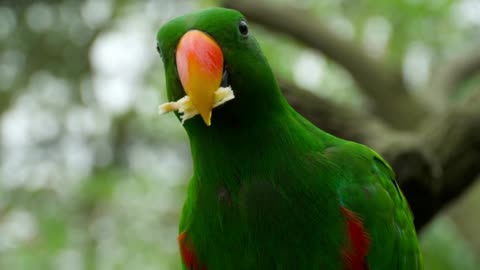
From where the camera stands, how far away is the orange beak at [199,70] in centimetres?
120

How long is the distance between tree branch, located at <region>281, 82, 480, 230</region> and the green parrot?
32.4 inches

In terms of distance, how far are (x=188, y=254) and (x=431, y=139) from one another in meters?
1.42

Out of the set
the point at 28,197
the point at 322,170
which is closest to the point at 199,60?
the point at 322,170

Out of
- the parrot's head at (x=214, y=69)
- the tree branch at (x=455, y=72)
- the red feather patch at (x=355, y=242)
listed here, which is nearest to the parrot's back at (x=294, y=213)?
the red feather patch at (x=355, y=242)

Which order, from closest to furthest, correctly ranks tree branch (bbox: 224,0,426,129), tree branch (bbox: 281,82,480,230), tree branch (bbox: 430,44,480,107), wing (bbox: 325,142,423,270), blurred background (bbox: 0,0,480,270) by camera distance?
wing (bbox: 325,142,423,270)
tree branch (bbox: 281,82,480,230)
tree branch (bbox: 224,0,426,129)
tree branch (bbox: 430,44,480,107)
blurred background (bbox: 0,0,480,270)

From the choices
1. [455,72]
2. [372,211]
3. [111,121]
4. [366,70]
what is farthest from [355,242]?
[111,121]

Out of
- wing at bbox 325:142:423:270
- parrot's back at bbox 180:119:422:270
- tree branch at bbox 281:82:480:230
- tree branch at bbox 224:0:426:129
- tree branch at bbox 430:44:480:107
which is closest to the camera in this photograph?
parrot's back at bbox 180:119:422:270

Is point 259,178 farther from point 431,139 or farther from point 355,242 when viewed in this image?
point 431,139

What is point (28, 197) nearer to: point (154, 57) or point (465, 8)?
point (154, 57)

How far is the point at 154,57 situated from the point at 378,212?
17.5 feet

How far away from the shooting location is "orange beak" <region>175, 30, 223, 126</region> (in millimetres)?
1204

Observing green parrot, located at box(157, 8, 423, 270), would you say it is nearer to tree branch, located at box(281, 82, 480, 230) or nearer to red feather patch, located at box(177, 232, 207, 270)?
red feather patch, located at box(177, 232, 207, 270)

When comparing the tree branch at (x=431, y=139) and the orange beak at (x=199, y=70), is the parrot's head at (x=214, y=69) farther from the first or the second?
the tree branch at (x=431, y=139)

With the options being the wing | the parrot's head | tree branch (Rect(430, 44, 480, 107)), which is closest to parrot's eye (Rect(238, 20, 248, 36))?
the parrot's head
